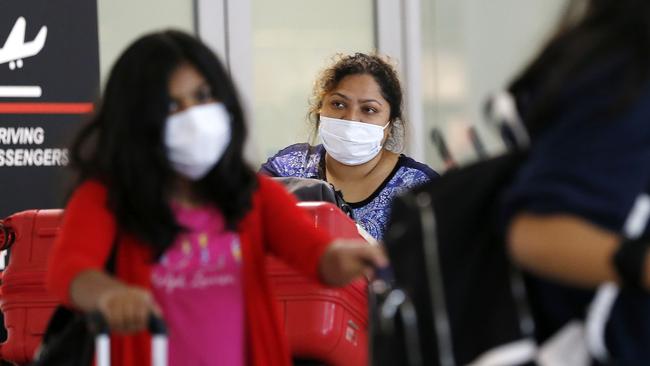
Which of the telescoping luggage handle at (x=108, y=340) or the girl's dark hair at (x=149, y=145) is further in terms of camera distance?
the girl's dark hair at (x=149, y=145)

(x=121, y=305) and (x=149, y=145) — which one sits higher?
(x=149, y=145)

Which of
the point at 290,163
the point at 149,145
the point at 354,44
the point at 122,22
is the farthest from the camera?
the point at 354,44

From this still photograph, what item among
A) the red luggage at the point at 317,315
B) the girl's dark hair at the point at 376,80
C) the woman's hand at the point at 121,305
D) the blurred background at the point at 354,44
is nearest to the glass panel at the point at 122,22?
the blurred background at the point at 354,44

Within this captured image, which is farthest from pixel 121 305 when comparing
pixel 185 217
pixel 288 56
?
pixel 288 56

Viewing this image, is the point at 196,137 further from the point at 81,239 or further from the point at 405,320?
the point at 405,320

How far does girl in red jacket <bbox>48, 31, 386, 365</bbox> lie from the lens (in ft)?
7.61

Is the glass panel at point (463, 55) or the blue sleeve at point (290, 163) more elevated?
the glass panel at point (463, 55)

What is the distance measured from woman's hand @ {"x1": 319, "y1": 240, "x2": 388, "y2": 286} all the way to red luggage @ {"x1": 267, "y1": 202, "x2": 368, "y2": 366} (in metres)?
0.90

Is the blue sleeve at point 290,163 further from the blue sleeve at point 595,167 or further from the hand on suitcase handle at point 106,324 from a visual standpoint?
the blue sleeve at point 595,167

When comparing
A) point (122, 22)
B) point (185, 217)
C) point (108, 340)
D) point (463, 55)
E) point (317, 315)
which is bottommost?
point (317, 315)

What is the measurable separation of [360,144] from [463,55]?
8.01 ft

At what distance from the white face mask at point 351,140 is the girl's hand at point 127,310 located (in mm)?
2745

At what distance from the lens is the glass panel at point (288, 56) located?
21.4 feet

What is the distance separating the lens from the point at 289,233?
2.42 m
